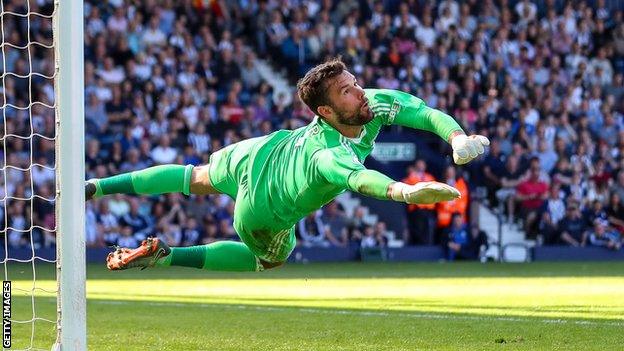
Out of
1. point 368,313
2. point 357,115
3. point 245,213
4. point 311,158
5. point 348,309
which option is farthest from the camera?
point 348,309

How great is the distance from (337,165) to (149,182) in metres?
2.00

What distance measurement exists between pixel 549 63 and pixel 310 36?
210 inches

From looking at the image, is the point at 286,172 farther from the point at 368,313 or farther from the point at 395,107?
the point at 368,313

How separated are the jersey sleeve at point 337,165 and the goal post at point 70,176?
157 cm

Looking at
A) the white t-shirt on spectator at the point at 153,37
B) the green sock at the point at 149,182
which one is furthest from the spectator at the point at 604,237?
the green sock at the point at 149,182

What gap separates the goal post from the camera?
7.11 m

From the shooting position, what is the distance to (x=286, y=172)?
8398mm

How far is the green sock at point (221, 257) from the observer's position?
356 inches

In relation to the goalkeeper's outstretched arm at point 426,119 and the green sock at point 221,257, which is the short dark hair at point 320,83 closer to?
the goalkeeper's outstretched arm at point 426,119

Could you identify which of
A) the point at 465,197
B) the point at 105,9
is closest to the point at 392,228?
the point at 465,197

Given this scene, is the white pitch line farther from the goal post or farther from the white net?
the goal post

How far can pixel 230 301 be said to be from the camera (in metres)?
13.4

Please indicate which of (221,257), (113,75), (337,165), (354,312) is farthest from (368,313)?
(113,75)

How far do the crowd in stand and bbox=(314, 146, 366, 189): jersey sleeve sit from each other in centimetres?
1292
